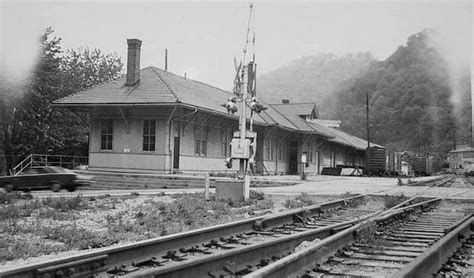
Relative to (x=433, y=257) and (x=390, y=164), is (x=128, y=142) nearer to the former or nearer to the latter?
(x=433, y=257)

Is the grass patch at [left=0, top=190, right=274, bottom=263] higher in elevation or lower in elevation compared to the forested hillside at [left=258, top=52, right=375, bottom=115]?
lower

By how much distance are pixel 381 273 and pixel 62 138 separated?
32769 mm

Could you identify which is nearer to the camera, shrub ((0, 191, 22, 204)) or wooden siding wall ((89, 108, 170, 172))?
shrub ((0, 191, 22, 204))

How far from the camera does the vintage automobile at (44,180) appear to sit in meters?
19.1

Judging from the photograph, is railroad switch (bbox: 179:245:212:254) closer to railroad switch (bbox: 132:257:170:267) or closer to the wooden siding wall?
railroad switch (bbox: 132:257:170:267)

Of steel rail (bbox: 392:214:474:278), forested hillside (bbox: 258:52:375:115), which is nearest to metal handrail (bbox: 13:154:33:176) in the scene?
steel rail (bbox: 392:214:474:278)

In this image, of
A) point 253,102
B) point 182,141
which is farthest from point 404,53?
point 253,102

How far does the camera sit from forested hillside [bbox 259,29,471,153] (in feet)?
114

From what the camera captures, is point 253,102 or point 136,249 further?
point 253,102

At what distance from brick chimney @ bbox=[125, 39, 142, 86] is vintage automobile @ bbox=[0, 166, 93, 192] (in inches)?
361

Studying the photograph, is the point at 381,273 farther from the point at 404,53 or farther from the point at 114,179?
the point at 404,53

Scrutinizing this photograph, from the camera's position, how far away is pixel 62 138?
115 ft

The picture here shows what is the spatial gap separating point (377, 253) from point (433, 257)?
125 centimetres

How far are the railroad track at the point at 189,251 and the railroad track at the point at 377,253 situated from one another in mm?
601
